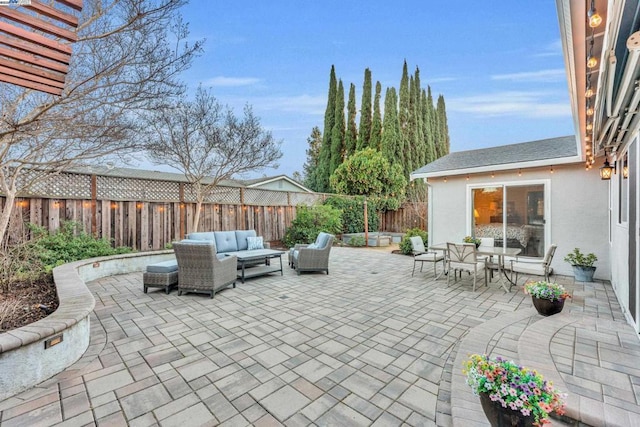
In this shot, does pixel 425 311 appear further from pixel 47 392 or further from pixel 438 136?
pixel 438 136

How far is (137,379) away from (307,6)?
11.7 m

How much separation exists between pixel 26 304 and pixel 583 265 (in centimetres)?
903

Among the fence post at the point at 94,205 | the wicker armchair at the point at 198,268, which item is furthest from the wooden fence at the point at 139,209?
the wicker armchair at the point at 198,268

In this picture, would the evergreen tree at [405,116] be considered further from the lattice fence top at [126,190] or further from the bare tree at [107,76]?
the bare tree at [107,76]

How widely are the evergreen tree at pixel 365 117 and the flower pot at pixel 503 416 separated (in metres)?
19.9

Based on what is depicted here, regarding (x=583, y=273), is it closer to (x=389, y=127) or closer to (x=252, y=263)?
(x=252, y=263)

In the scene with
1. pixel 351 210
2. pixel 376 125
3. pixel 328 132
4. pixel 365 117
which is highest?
pixel 365 117

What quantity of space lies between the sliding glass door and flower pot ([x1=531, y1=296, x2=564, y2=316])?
3.57 meters

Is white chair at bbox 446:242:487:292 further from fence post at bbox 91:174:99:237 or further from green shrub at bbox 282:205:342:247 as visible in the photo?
fence post at bbox 91:174:99:237

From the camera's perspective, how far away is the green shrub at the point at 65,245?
5.24m

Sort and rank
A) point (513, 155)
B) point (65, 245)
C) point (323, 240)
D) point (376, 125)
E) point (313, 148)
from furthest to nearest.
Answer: point (313, 148) < point (376, 125) < point (513, 155) < point (323, 240) < point (65, 245)

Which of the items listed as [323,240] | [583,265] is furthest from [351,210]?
[583,265]

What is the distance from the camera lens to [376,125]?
2020 centimetres

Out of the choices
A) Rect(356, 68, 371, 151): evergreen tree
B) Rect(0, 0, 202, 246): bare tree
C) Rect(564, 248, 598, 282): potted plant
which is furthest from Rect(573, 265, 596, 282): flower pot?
Rect(356, 68, 371, 151): evergreen tree
